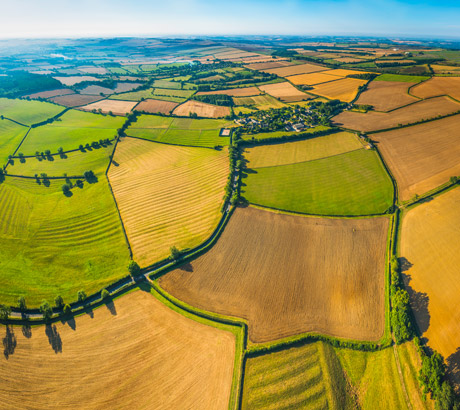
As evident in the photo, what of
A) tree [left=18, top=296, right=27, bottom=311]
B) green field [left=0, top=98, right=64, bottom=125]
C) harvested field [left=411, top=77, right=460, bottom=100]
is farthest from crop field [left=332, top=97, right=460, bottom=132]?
green field [left=0, top=98, right=64, bottom=125]

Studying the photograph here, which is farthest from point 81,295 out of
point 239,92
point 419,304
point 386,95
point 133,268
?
point 386,95

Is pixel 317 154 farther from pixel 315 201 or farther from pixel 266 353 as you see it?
pixel 266 353

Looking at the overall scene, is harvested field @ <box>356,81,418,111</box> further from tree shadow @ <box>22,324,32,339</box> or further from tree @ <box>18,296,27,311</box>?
tree shadow @ <box>22,324,32,339</box>

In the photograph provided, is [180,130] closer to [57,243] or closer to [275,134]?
[275,134]

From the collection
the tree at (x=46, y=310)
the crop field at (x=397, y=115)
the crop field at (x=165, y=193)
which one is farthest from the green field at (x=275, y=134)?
the tree at (x=46, y=310)

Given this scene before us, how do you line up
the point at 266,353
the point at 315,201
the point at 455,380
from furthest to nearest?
the point at 315,201
the point at 266,353
the point at 455,380

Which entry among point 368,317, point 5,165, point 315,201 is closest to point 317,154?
point 315,201
